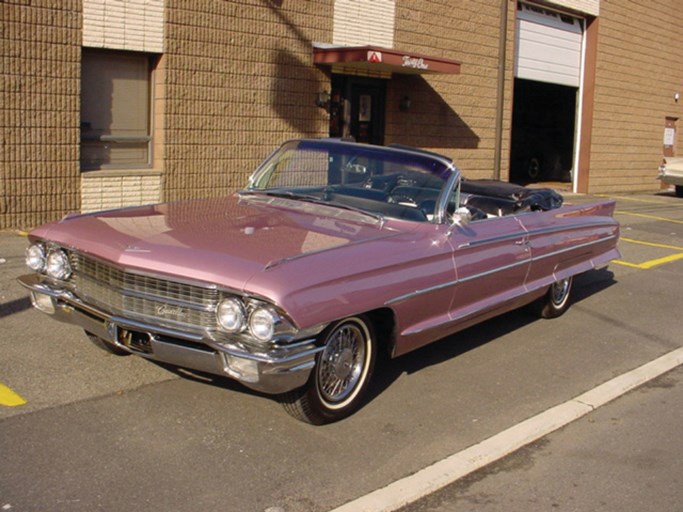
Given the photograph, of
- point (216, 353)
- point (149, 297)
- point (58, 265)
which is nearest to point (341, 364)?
point (216, 353)

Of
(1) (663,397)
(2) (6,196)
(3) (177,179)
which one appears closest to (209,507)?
(1) (663,397)

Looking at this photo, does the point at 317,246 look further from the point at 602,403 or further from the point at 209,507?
the point at 602,403

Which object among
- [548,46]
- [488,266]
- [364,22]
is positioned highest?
[548,46]

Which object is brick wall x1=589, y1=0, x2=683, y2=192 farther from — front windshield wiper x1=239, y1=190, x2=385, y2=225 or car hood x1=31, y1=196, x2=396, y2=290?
car hood x1=31, y1=196, x2=396, y2=290

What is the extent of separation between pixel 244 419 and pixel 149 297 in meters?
0.93

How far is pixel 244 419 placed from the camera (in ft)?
15.6

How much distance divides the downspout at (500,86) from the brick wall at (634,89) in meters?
5.34

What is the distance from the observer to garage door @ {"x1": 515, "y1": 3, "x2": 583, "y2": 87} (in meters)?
19.3

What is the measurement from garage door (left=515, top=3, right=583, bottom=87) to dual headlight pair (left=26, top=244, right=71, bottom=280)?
51.8 ft

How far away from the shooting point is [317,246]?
4.72 meters

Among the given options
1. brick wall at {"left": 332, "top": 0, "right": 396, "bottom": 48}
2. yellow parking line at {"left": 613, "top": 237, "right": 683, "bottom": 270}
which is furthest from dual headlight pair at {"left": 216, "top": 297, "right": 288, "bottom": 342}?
brick wall at {"left": 332, "top": 0, "right": 396, "bottom": 48}

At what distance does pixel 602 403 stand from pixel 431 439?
145 centimetres

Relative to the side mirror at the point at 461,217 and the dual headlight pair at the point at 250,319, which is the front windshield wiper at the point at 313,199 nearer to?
the side mirror at the point at 461,217

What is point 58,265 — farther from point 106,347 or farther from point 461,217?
point 461,217
